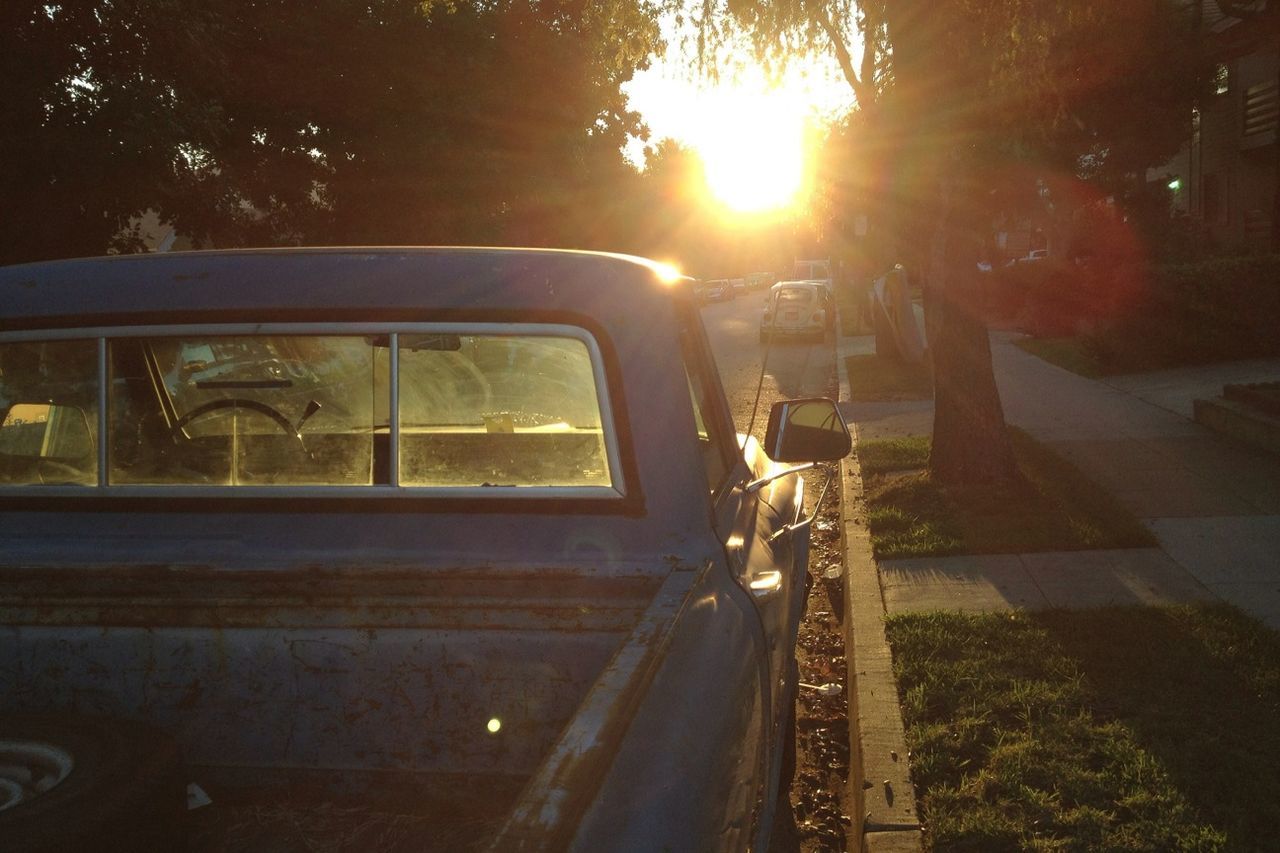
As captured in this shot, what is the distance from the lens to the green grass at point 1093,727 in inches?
159

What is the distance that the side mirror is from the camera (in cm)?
382

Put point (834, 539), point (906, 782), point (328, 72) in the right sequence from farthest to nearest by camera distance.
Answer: point (328, 72)
point (834, 539)
point (906, 782)

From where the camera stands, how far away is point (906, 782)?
14.7 feet

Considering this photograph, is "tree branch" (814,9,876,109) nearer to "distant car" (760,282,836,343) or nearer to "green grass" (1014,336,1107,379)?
"green grass" (1014,336,1107,379)

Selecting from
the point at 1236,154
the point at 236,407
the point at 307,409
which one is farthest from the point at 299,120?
the point at 1236,154

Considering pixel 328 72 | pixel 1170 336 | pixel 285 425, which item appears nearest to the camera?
pixel 285 425

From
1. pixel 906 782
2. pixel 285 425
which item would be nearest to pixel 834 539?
pixel 906 782

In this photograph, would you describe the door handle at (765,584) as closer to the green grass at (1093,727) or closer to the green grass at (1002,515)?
the green grass at (1093,727)

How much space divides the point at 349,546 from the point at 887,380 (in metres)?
16.5

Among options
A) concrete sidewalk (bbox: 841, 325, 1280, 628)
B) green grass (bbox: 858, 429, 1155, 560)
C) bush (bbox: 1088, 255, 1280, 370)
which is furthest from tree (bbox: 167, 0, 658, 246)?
green grass (bbox: 858, 429, 1155, 560)

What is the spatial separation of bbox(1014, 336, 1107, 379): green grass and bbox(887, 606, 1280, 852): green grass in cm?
1189

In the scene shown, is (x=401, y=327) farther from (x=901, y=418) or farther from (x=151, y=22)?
(x=151, y=22)

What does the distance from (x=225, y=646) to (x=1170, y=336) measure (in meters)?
16.5

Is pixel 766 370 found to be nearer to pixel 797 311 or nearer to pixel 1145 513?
pixel 797 311
